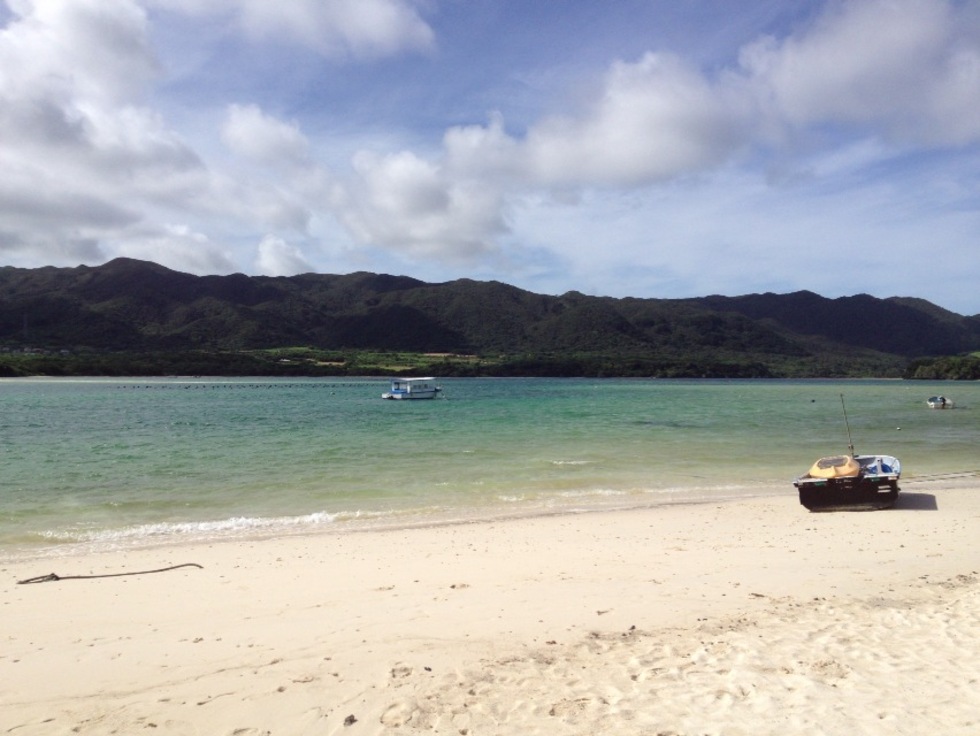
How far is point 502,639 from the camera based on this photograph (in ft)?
22.7

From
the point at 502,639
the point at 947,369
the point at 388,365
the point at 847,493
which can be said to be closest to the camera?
the point at 502,639

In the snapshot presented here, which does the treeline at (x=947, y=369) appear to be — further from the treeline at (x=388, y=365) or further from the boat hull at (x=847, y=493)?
the boat hull at (x=847, y=493)

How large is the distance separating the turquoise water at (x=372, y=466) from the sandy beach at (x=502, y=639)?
3.50m

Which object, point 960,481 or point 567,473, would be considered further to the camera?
point 567,473

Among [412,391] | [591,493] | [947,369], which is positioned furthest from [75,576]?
[947,369]

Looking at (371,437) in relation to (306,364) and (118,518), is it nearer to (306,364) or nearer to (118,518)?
(118,518)

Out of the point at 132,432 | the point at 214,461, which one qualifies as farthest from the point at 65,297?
the point at 214,461

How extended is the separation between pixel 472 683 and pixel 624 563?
4.98 meters

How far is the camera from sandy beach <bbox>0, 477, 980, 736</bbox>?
5219 millimetres

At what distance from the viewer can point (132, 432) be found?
1361 inches

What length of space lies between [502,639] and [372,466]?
52.9 ft

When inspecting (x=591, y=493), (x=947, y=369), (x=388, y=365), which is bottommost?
(x=591, y=493)

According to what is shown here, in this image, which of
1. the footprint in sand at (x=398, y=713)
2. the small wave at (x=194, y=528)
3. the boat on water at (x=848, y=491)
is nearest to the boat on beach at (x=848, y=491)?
the boat on water at (x=848, y=491)

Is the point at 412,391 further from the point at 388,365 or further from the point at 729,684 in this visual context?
the point at 388,365
